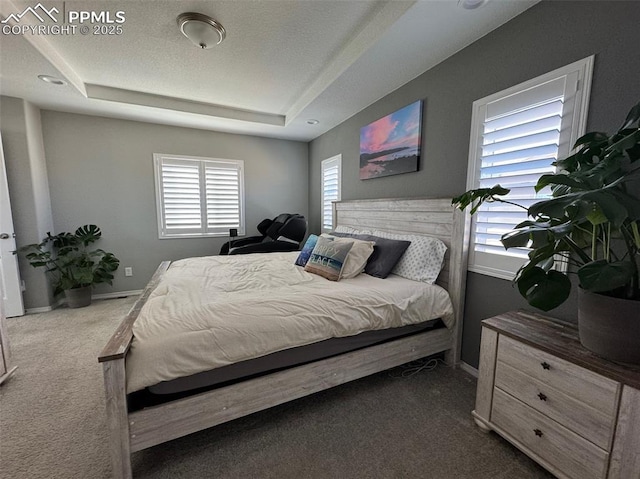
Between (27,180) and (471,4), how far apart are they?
15.0 feet

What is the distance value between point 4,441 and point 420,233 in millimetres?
3059

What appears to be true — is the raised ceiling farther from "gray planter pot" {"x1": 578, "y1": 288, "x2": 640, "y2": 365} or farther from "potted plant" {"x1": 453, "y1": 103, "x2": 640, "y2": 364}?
"gray planter pot" {"x1": 578, "y1": 288, "x2": 640, "y2": 365}

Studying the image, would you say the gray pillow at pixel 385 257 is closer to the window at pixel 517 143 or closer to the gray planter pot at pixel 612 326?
the window at pixel 517 143

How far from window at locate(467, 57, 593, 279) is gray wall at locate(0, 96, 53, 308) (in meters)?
4.61

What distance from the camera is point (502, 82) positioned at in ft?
5.86

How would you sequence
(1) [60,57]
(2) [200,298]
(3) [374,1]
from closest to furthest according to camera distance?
(2) [200,298] < (3) [374,1] < (1) [60,57]

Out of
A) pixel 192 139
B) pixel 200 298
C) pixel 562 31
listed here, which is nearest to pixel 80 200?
pixel 192 139

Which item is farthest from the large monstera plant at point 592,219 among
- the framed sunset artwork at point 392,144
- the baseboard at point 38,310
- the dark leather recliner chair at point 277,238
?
the baseboard at point 38,310

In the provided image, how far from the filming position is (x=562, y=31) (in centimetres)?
149

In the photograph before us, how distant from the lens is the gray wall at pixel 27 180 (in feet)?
9.43

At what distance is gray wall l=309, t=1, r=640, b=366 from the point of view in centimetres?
130

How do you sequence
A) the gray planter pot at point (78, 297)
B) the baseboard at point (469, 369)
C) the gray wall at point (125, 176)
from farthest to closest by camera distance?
the gray wall at point (125, 176)
the gray planter pot at point (78, 297)
the baseboard at point (469, 369)

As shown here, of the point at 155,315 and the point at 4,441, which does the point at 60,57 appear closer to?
the point at 155,315

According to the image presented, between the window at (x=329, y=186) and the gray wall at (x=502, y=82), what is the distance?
0.89 m
